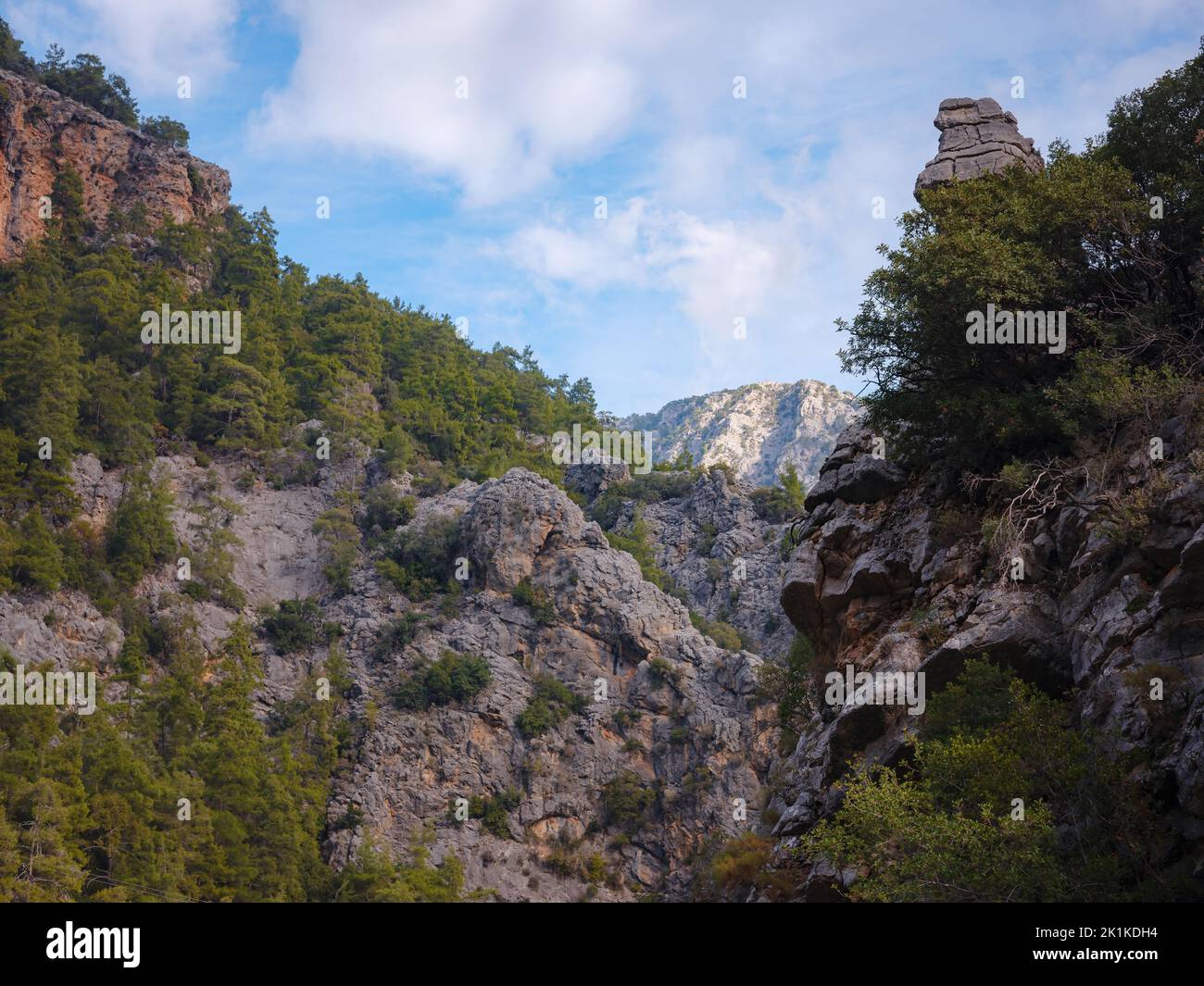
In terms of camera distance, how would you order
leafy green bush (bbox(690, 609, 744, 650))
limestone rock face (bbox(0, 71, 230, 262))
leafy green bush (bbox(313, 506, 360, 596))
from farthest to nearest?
limestone rock face (bbox(0, 71, 230, 262)), leafy green bush (bbox(690, 609, 744, 650)), leafy green bush (bbox(313, 506, 360, 596))

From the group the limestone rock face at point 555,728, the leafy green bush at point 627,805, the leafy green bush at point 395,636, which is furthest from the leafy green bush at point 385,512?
the leafy green bush at point 627,805

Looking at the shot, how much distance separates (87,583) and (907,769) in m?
56.0

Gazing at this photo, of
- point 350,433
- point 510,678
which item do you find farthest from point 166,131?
point 510,678

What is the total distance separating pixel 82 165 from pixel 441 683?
59.4 m

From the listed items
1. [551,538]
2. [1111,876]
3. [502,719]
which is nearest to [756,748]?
[502,719]

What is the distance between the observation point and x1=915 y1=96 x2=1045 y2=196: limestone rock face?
3041 centimetres

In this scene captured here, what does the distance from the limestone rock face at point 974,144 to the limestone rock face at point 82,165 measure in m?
76.9

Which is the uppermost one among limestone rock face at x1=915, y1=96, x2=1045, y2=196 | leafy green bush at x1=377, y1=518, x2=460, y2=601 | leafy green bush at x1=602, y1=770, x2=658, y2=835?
limestone rock face at x1=915, y1=96, x2=1045, y2=196

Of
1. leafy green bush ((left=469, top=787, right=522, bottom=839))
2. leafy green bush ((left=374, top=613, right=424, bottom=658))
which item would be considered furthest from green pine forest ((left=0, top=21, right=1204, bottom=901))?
leafy green bush ((left=469, top=787, right=522, bottom=839))

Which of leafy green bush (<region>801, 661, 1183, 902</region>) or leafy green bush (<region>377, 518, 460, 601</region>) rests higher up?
leafy green bush (<region>377, 518, 460, 601</region>)

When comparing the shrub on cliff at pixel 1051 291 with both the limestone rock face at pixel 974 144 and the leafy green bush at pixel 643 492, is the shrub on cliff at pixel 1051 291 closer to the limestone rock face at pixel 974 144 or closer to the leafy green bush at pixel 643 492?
the limestone rock face at pixel 974 144

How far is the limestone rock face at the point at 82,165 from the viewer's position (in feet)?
286

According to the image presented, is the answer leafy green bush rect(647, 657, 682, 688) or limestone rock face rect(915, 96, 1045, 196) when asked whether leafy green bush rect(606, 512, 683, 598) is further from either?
limestone rock face rect(915, 96, 1045, 196)

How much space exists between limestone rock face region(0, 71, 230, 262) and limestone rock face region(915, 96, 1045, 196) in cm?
7686
